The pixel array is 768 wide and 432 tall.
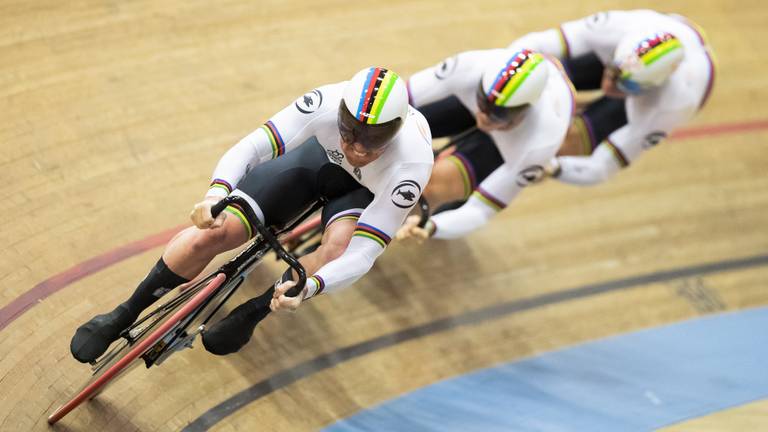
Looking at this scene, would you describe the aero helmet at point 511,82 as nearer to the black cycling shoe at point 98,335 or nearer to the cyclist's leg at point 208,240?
the cyclist's leg at point 208,240

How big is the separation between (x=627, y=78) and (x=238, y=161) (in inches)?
82.2

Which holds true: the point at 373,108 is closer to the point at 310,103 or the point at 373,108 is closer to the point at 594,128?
the point at 310,103

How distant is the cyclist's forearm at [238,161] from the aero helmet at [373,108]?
0.30 meters

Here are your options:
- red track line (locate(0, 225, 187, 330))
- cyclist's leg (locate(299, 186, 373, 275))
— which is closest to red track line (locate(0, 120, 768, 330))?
red track line (locate(0, 225, 187, 330))

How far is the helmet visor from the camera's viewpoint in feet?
9.59

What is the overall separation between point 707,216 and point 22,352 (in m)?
3.90

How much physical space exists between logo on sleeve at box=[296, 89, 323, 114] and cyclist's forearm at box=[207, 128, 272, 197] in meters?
0.16

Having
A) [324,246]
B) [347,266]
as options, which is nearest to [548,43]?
[324,246]

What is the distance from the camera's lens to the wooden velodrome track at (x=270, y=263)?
370 centimetres

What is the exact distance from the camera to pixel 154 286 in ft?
10.6

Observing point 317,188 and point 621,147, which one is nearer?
point 317,188

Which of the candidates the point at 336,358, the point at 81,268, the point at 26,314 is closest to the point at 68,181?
the point at 81,268

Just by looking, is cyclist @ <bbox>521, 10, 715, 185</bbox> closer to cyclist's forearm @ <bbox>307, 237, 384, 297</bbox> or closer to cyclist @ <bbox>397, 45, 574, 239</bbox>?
cyclist @ <bbox>397, 45, 574, 239</bbox>

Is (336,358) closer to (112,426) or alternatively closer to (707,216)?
(112,426)
